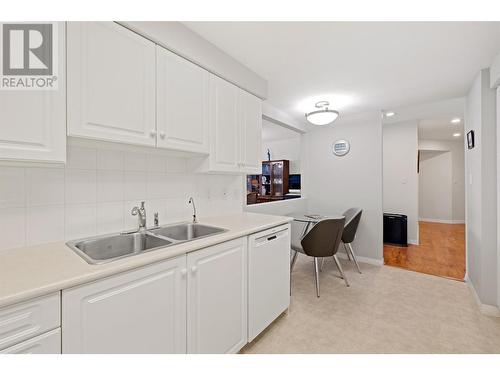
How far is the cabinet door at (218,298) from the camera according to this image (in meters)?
1.27

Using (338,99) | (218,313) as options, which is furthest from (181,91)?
(338,99)

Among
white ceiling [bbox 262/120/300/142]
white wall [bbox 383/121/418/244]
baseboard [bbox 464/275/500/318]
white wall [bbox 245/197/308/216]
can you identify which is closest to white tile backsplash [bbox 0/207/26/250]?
white wall [bbox 245/197/308/216]

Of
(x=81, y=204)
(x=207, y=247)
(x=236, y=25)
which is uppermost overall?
(x=236, y=25)

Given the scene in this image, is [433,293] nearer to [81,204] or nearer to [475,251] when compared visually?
[475,251]

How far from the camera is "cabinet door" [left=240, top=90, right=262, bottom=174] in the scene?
214 centimetres

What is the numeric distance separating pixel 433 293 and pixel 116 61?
3.57 meters

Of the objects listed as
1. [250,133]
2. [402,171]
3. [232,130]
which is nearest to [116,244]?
[232,130]

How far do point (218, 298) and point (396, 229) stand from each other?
165 inches

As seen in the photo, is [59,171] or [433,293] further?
[433,293]

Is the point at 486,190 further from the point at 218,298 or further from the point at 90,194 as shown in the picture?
the point at 90,194

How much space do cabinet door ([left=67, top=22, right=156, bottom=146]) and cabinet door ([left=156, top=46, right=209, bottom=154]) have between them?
62mm

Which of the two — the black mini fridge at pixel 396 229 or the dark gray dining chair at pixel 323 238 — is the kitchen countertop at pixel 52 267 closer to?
the dark gray dining chair at pixel 323 238

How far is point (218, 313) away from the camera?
55.2 inches

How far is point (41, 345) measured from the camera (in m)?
0.80
